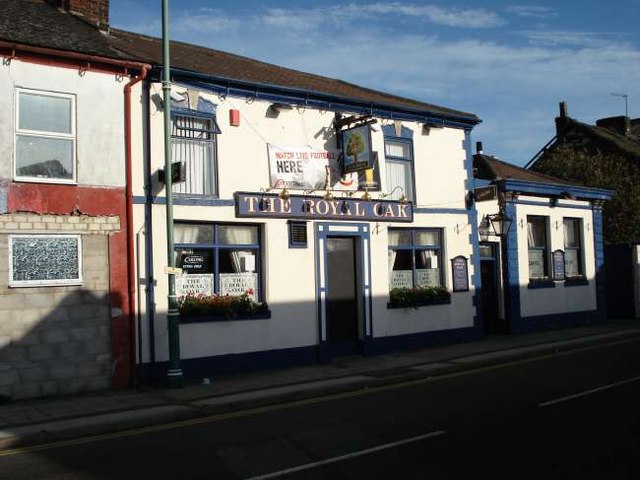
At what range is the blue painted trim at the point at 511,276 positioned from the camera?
19.7m

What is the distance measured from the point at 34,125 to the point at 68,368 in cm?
432

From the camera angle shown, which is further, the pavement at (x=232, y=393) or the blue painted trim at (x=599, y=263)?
the blue painted trim at (x=599, y=263)

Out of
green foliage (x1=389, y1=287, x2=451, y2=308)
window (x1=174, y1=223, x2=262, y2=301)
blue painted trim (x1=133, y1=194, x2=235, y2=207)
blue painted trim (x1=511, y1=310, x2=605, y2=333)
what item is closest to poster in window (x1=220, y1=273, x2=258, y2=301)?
window (x1=174, y1=223, x2=262, y2=301)

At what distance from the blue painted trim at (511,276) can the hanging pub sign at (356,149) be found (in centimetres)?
654

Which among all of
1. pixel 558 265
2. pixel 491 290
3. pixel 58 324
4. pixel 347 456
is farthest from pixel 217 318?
pixel 558 265

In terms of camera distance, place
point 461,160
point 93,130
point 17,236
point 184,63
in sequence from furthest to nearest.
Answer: point 461,160, point 184,63, point 93,130, point 17,236

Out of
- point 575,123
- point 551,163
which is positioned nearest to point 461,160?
point 551,163

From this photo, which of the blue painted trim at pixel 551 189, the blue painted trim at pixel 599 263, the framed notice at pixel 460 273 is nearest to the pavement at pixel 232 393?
the framed notice at pixel 460 273

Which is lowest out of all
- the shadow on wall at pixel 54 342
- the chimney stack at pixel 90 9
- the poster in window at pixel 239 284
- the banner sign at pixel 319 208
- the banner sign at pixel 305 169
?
the shadow on wall at pixel 54 342

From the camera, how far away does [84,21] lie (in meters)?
14.8

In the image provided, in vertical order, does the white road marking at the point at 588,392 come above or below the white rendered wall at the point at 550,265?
below

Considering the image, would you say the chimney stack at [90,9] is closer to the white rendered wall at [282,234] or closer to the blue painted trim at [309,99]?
the blue painted trim at [309,99]

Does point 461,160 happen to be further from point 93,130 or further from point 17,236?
point 17,236

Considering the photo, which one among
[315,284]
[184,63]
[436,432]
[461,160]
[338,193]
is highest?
[184,63]
